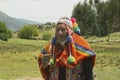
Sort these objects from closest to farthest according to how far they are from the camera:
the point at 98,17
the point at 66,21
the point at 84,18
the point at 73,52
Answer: the point at 73,52 < the point at 66,21 < the point at 98,17 < the point at 84,18

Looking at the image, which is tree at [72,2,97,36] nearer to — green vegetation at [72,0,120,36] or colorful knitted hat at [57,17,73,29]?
green vegetation at [72,0,120,36]

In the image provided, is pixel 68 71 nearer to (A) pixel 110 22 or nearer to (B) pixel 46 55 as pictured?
(B) pixel 46 55

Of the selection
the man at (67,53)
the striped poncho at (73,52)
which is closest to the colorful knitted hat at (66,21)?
the man at (67,53)

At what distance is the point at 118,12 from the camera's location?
95688mm

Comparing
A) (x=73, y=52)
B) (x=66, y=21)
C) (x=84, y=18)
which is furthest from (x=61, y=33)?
(x=84, y=18)

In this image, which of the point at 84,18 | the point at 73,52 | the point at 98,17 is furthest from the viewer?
the point at 84,18

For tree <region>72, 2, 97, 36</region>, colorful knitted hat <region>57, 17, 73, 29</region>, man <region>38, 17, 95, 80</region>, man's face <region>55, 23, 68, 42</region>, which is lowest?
tree <region>72, 2, 97, 36</region>

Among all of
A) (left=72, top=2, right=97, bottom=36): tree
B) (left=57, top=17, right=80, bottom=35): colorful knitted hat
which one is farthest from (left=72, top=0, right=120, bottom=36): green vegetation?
(left=57, top=17, right=80, bottom=35): colorful knitted hat

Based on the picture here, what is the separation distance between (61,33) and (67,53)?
0.33 meters

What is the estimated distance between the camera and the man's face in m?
6.27

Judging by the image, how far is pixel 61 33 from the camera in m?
6.27

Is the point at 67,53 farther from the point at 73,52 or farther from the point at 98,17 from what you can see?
the point at 98,17

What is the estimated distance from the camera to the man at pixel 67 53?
20.4ft

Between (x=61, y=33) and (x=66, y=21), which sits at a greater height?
(x=66, y=21)
